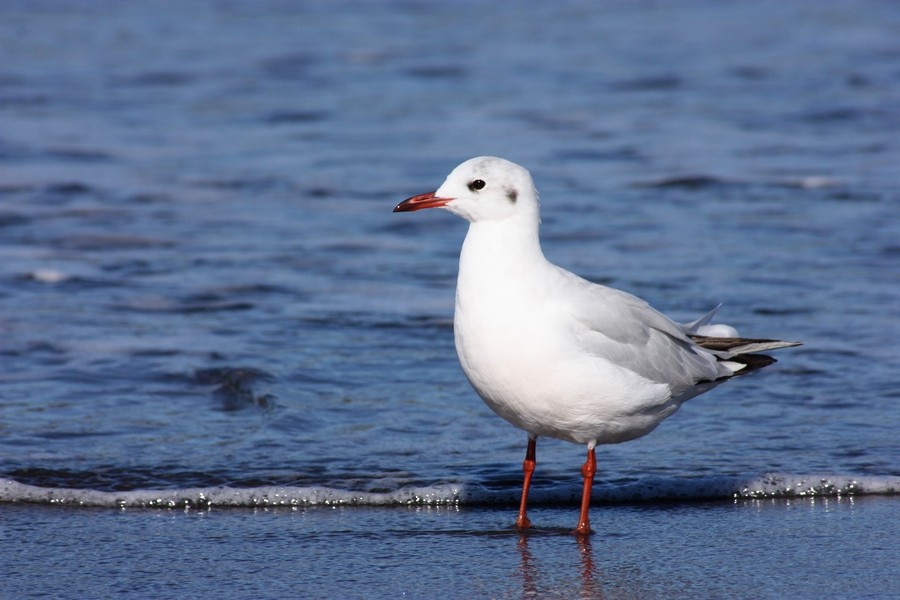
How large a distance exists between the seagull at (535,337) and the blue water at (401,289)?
0.50 m

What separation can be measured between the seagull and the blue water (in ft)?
1.63

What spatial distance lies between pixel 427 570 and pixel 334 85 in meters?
13.2

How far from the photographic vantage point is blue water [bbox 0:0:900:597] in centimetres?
556

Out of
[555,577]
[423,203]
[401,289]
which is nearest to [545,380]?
[555,577]

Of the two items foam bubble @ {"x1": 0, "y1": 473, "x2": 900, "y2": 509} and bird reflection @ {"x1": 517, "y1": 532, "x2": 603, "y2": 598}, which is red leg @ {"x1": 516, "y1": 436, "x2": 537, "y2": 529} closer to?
bird reflection @ {"x1": 517, "y1": 532, "x2": 603, "y2": 598}

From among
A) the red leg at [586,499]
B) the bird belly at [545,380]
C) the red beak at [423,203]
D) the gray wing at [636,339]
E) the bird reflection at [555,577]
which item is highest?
the red beak at [423,203]

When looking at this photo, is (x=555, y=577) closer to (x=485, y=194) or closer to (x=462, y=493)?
(x=462, y=493)

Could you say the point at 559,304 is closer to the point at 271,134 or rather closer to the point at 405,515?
the point at 405,515

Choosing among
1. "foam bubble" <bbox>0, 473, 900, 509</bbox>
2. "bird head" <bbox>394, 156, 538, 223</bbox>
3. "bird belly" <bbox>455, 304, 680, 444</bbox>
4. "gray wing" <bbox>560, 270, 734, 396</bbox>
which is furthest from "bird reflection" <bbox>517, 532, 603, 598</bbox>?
"bird head" <bbox>394, 156, 538, 223</bbox>

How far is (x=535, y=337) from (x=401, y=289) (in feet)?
14.6

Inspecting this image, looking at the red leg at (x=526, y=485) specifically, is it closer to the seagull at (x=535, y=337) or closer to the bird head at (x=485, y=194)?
the seagull at (x=535, y=337)

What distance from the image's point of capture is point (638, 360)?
5531 mm

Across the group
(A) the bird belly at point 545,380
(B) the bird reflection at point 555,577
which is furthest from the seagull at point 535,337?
(B) the bird reflection at point 555,577

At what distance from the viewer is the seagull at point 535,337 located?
5148mm
